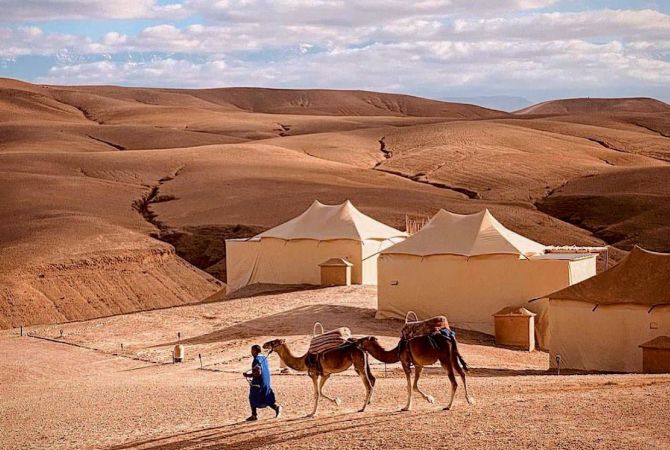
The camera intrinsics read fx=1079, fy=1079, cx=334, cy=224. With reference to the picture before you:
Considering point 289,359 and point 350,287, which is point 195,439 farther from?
point 350,287

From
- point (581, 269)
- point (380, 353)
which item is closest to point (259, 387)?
point (380, 353)

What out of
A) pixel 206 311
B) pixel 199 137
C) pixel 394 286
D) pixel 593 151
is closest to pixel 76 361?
pixel 206 311

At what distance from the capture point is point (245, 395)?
17.6 meters

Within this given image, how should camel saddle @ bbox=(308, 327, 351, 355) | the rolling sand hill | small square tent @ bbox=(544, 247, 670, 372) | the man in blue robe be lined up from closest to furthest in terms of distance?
camel saddle @ bbox=(308, 327, 351, 355) < the man in blue robe < small square tent @ bbox=(544, 247, 670, 372) < the rolling sand hill

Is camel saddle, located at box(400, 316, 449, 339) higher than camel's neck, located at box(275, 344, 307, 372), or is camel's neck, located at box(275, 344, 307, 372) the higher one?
camel saddle, located at box(400, 316, 449, 339)

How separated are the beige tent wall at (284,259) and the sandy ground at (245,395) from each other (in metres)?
5.23

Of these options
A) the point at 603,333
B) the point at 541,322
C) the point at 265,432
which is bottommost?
the point at 541,322

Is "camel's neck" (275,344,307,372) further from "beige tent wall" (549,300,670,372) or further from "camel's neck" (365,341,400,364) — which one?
"beige tent wall" (549,300,670,372)

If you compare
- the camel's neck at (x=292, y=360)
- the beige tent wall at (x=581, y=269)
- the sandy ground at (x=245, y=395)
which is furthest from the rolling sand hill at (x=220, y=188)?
the camel's neck at (x=292, y=360)

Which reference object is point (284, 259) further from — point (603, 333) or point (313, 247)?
point (603, 333)

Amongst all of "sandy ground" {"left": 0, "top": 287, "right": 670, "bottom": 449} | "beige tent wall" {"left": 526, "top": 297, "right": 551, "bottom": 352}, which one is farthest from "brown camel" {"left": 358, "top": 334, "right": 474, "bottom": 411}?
"beige tent wall" {"left": 526, "top": 297, "right": 551, "bottom": 352}

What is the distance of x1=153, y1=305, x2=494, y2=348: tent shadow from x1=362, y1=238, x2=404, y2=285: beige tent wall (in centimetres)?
580

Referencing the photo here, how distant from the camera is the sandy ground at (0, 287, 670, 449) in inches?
479

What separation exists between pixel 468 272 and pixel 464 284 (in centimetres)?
35
